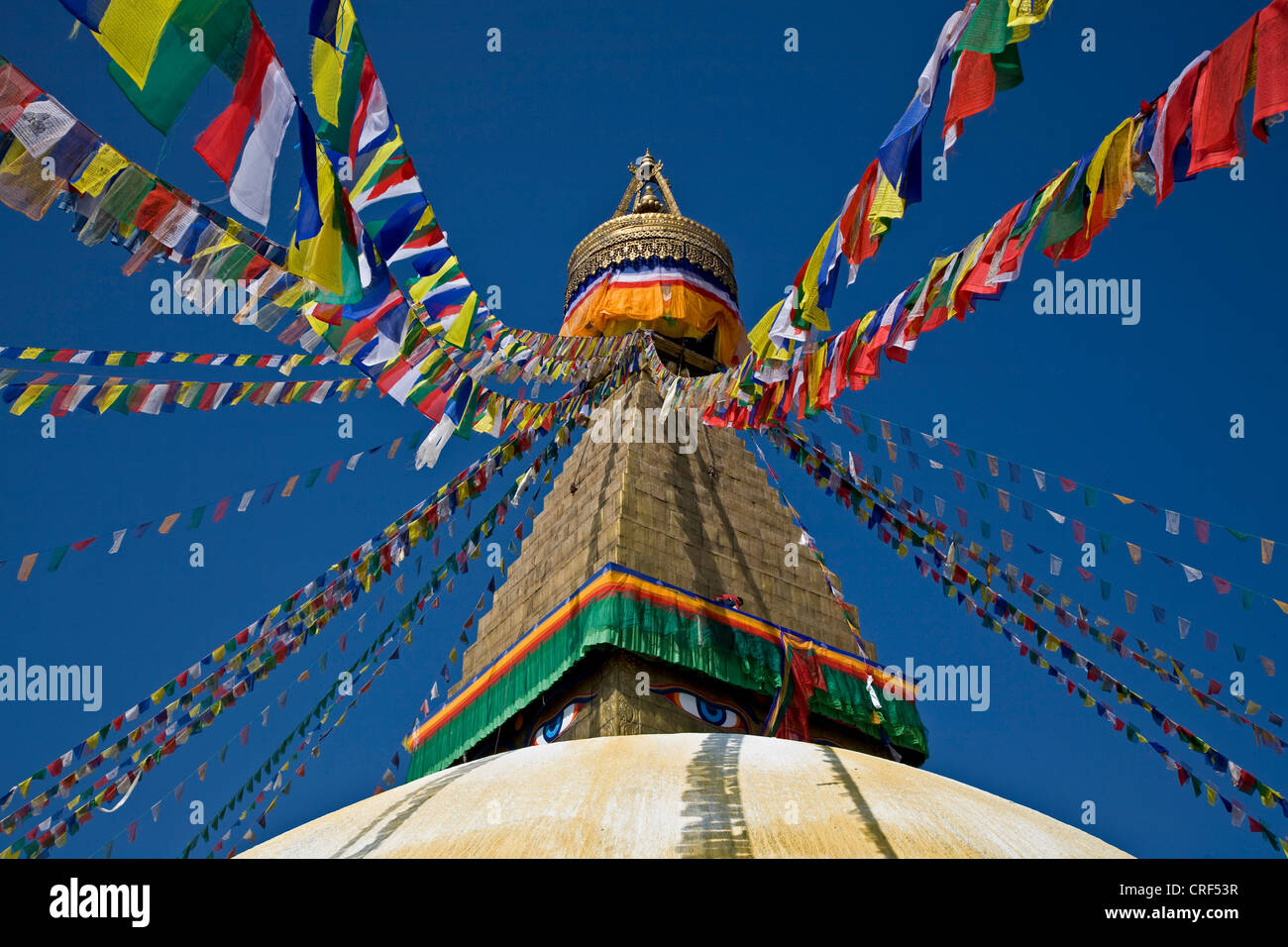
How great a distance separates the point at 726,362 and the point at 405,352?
8.04 m

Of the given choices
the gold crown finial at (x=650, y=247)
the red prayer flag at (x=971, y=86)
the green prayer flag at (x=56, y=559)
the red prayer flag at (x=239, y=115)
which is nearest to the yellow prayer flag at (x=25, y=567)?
the green prayer flag at (x=56, y=559)

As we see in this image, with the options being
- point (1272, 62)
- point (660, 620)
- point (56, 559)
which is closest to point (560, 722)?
point (660, 620)

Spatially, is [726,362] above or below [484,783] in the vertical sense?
above

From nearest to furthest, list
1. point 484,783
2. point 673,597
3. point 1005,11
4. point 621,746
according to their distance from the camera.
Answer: point 1005,11
point 484,783
point 621,746
point 673,597

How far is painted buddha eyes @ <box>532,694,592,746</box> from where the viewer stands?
862cm

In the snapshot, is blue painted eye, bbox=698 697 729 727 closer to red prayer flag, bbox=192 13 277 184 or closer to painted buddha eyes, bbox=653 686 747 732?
painted buddha eyes, bbox=653 686 747 732

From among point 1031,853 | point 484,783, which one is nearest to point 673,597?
point 484,783

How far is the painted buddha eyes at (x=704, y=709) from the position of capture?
8.55 meters

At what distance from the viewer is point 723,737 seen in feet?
22.5

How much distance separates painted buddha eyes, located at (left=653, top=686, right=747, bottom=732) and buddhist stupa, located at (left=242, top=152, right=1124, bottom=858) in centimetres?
2

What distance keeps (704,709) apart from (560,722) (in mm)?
1167

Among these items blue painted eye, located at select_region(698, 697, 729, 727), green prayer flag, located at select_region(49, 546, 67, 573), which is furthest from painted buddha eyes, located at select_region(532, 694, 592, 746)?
green prayer flag, located at select_region(49, 546, 67, 573)

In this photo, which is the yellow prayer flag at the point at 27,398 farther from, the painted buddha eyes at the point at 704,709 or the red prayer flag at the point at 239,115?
the painted buddha eyes at the point at 704,709
